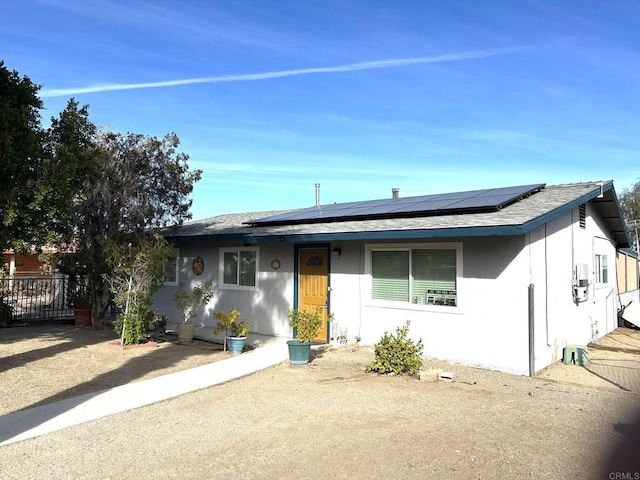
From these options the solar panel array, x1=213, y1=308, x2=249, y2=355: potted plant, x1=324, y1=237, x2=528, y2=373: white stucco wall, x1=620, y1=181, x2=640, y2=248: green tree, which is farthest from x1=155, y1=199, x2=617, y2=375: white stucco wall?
x1=620, y1=181, x2=640, y2=248: green tree

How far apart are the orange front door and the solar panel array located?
45.4 inches

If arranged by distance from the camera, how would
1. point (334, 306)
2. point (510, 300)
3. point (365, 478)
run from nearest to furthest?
point (365, 478), point (510, 300), point (334, 306)

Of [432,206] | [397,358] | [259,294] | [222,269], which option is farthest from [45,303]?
[397,358]

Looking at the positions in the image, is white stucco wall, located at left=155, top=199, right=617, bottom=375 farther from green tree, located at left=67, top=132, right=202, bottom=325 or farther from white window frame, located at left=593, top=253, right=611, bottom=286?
green tree, located at left=67, top=132, right=202, bottom=325

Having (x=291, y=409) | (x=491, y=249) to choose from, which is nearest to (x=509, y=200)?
(x=491, y=249)

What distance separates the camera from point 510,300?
800 centimetres

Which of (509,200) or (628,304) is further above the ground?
(509,200)

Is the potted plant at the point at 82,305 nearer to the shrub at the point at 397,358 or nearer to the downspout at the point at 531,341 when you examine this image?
the shrub at the point at 397,358

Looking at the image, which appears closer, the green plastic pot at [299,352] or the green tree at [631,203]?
the green plastic pot at [299,352]

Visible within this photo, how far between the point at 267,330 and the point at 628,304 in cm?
1201

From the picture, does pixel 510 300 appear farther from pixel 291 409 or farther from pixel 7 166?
pixel 7 166
